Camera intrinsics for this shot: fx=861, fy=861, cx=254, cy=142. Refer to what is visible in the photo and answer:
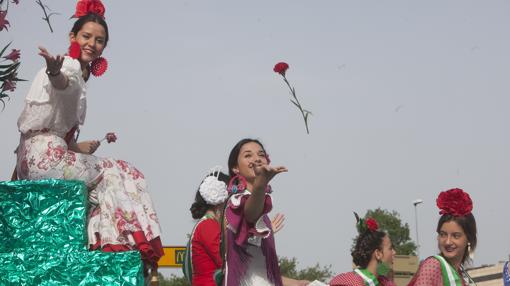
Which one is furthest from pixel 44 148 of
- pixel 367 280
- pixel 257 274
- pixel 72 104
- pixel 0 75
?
pixel 367 280

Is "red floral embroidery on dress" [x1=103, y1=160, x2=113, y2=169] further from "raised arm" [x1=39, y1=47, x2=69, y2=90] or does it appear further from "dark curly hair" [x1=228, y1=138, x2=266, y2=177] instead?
"dark curly hair" [x1=228, y1=138, x2=266, y2=177]

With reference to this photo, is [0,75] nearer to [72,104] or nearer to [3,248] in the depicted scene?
[72,104]

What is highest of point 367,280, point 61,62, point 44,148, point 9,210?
point 61,62

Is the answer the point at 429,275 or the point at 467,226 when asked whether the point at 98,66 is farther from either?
the point at 467,226

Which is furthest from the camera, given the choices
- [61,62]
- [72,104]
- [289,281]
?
[289,281]

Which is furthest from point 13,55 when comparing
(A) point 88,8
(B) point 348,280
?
(B) point 348,280

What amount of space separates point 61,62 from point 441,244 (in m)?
3.08

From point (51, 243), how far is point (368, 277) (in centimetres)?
308

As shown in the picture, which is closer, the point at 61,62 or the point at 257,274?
the point at 61,62

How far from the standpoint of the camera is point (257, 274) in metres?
4.88

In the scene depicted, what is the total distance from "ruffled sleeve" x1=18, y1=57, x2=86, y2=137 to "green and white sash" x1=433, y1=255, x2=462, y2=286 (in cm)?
267

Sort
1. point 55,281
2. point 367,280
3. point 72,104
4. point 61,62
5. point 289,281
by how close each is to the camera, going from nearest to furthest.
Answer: point 55,281
point 61,62
point 72,104
point 289,281
point 367,280

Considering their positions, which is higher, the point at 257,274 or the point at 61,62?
the point at 61,62

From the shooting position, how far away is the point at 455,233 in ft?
20.0
